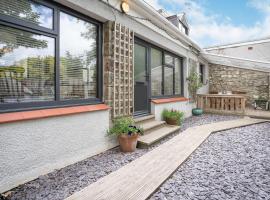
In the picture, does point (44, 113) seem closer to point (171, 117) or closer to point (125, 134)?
point (125, 134)

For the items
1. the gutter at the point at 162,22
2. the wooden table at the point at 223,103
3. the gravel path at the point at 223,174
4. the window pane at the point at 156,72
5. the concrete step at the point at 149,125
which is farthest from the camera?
the wooden table at the point at 223,103

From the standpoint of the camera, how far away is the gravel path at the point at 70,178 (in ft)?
7.04

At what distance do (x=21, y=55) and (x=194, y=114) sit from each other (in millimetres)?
7295

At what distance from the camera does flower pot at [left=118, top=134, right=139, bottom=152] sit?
11.5 ft

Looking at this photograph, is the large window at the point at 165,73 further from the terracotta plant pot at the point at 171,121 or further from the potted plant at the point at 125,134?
the potted plant at the point at 125,134

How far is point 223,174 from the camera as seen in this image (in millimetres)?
2689

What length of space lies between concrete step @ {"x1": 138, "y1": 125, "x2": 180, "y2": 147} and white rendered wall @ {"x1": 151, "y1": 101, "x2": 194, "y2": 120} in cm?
54

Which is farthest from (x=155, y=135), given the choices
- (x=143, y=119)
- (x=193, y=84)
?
(x=193, y=84)

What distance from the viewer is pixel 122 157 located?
3303 millimetres

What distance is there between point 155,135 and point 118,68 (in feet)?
6.01

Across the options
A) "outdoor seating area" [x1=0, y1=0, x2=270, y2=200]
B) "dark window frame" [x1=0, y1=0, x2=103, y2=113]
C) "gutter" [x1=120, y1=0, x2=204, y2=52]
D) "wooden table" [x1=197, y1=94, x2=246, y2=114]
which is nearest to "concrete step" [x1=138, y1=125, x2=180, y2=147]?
"outdoor seating area" [x1=0, y1=0, x2=270, y2=200]

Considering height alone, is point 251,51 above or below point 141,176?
above

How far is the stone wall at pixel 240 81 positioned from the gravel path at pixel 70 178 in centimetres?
906

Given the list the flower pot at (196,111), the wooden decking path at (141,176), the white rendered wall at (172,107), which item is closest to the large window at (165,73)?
the white rendered wall at (172,107)
